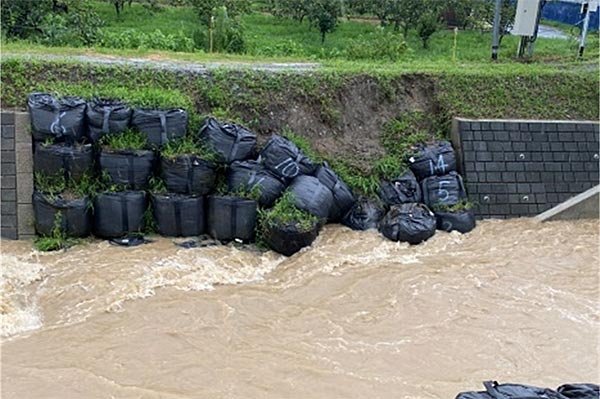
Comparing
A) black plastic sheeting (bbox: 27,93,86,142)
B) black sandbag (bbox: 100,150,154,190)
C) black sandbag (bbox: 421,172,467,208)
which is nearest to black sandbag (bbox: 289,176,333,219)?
black sandbag (bbox: 421,172,467,208)

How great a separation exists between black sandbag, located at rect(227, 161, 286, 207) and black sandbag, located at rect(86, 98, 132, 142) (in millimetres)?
1126

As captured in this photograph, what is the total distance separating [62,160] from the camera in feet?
20.9

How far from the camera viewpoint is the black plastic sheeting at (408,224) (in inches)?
273

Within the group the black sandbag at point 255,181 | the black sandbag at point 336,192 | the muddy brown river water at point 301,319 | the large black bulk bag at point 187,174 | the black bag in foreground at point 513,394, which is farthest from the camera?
the black sandbag at point 336,192

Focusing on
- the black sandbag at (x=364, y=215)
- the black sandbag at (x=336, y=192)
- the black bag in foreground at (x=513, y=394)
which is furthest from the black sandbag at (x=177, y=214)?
the black bag in foreground at (x=513, y=394)

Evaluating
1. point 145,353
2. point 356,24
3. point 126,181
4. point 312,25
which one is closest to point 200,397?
point 145,353

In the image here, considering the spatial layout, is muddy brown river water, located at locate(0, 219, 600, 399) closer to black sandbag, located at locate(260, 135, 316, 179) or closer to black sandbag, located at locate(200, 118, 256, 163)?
black sandbag, located at locate(260, 135, 316, 179)

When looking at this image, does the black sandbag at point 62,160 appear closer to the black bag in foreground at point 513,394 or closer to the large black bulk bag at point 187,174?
the large black bulk bag at point 187,174

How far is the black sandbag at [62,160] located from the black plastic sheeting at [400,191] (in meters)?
3.10

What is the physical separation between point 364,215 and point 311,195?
0.75m

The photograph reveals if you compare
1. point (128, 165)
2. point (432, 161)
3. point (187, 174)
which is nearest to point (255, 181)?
point (187, 174)

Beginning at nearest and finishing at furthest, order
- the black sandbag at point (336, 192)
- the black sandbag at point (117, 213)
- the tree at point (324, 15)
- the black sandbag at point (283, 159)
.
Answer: the black sandbag at point (117, 213) → the black sandbag at point (283, 159) → the black sandbag at point (336, 192) → the tree at point (324, 15)

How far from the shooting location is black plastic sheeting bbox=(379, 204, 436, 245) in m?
6.94

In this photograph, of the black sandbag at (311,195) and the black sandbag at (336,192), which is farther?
the black sandbag at (336,192)
